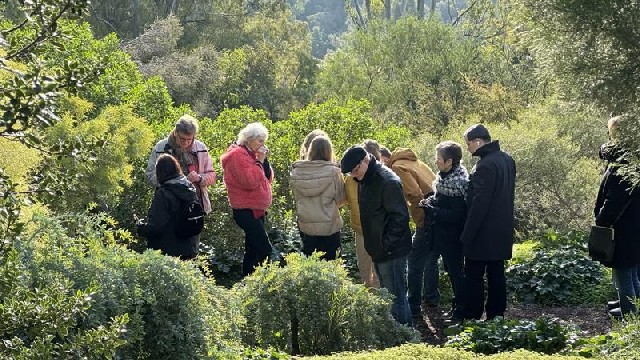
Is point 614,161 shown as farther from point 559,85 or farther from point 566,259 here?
point 566,259

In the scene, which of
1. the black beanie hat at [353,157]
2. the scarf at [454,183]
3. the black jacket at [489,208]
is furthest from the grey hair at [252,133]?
the black jacket at [489,208]

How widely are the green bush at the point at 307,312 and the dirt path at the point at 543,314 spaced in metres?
1.49

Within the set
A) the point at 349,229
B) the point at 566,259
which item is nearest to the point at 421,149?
Answer: the point at 349,229

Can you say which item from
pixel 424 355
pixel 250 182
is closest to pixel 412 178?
pixel 250 182

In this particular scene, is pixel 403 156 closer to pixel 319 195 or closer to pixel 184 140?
pixel 319 195

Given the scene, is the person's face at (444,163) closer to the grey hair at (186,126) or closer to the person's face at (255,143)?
the person's face at (255,143)

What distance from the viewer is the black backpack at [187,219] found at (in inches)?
343

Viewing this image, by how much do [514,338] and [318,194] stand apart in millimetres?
2628

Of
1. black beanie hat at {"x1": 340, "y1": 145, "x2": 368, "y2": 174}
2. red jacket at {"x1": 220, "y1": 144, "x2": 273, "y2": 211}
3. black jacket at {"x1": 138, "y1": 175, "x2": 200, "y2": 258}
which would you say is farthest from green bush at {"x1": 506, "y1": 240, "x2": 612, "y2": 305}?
black jacket at {"x1": 138, "y1": 175, "x2": 200, "y2": 258}

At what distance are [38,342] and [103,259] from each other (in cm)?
235

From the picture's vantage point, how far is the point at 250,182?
9.88 meters

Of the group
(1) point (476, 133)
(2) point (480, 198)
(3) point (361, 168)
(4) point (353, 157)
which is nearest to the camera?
(4) point (353, 157)

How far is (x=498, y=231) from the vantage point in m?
9.03

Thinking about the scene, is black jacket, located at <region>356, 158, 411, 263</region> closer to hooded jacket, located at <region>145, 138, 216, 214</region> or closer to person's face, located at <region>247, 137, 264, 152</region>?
person's face, located at <region>247, 137, 264, 152</region>
